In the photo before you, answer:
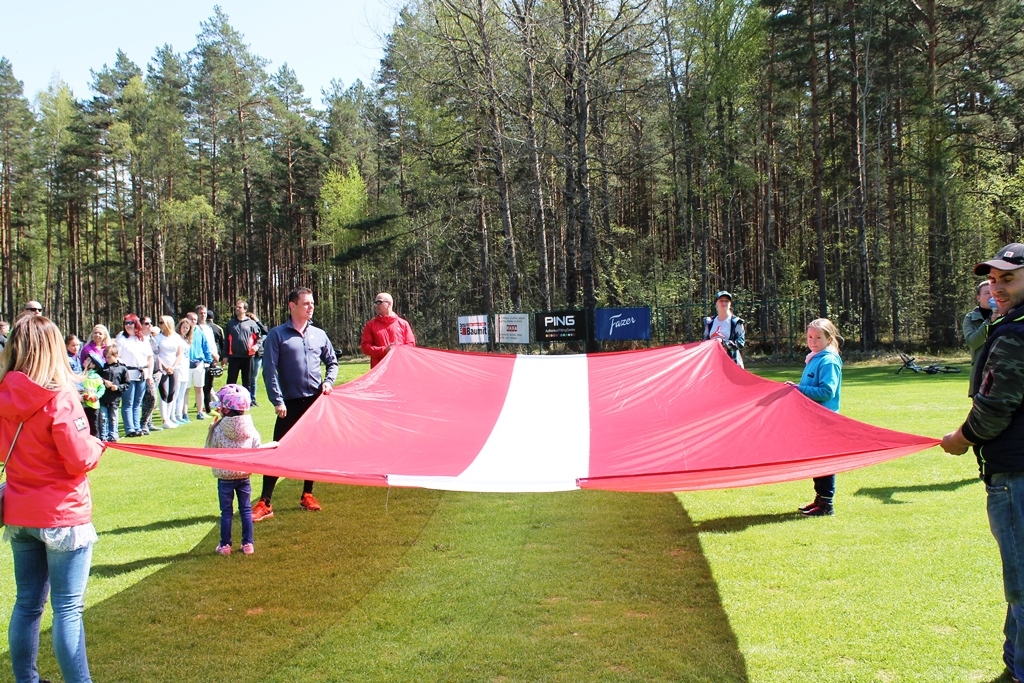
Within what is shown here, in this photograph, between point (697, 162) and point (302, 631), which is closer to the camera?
point (302, 631)

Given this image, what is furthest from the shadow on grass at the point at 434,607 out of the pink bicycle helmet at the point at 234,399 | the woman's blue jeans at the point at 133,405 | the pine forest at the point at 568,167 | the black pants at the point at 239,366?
the pine forest at the point at 568,167

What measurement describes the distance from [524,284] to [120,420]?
17.0m

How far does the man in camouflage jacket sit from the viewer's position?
8.29ft

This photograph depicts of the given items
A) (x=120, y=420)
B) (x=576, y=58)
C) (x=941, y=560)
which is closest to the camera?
(x=941, y=560)

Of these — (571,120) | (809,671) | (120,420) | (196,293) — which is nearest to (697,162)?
(571,120)

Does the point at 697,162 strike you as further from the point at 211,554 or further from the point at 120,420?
the point at 211,554

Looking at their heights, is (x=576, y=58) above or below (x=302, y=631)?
above

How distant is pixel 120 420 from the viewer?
11.5m

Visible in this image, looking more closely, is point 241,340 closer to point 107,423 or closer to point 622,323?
point 107,423

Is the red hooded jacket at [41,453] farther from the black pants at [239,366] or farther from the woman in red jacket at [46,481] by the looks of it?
the black pants at [239,366]

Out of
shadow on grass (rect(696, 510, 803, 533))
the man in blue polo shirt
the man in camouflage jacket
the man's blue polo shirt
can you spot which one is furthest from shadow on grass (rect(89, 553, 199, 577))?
the man in camouflage jacket

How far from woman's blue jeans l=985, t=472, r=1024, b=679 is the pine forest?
1378 centimetres

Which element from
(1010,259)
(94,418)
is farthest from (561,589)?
(94,418)

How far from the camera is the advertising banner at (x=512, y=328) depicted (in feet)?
58.7
